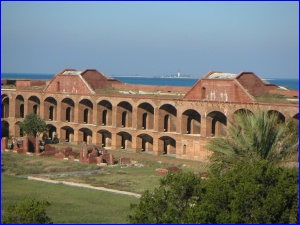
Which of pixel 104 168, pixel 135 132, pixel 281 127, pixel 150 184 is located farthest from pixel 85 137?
pixel 281 127

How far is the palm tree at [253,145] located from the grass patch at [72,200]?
5.81 meters

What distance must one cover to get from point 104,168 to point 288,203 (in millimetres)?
22963

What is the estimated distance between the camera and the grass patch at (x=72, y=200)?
2522cm

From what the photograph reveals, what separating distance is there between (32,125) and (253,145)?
3334 centimetres

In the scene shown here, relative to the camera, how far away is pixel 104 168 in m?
39.5

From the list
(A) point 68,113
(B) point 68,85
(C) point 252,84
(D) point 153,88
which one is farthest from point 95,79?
(C) point 252,84

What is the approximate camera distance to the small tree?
167 feet

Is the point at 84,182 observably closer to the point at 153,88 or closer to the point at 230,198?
the point at 230,198

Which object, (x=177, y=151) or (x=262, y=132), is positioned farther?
(x=177, y=151)

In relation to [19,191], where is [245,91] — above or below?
above

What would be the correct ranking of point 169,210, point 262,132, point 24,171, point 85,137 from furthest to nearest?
point 85,137 < point 24,171 < point 262,132 < point 169,210

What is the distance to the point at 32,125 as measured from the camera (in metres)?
50.9

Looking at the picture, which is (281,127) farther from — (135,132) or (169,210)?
(135,132)

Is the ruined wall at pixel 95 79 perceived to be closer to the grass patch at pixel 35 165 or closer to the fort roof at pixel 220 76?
the grass patch at pixel 35 165
